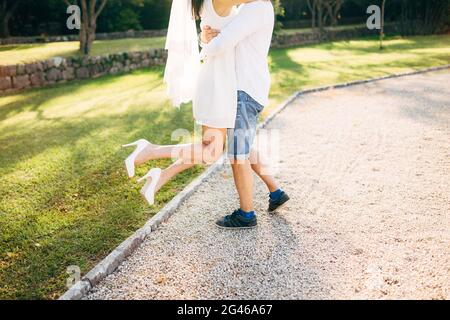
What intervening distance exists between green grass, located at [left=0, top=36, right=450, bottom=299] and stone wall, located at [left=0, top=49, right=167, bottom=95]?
511 mm

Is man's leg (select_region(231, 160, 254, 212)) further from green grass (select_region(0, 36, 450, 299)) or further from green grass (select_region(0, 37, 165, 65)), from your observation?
green grass (select_region(0, 37, 165, 65))

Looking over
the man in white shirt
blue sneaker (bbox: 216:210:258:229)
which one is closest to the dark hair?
the man in white shirt

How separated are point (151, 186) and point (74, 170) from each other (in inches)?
76.3

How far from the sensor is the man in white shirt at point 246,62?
108 inches

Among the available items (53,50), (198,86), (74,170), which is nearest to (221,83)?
(198,86)

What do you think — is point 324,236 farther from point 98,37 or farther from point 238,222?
point 98,37

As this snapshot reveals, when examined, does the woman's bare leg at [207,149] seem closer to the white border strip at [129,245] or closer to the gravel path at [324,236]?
the white border strip at [129,245]

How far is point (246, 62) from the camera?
293 cm

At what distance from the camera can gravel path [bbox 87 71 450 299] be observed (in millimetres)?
2607

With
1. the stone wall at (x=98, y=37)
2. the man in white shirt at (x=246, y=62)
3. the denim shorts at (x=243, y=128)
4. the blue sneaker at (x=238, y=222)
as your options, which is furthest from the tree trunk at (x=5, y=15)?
the denim shorts at (x=243, y=128)

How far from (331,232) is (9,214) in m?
2.72

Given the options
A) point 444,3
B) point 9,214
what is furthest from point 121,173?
point 444,3
